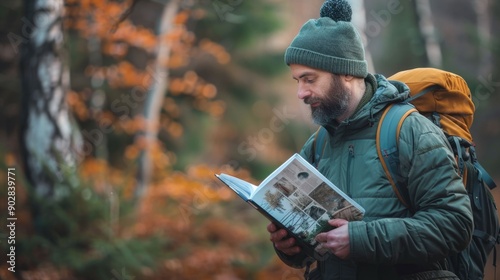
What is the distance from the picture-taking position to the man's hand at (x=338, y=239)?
271cm

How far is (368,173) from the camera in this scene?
9.28ft

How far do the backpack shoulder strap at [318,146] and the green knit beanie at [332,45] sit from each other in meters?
0.32

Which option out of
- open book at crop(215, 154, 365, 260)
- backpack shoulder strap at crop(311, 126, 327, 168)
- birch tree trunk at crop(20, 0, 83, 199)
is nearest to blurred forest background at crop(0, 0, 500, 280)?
birch tree trunk at crop(20, 0, 83, 199)

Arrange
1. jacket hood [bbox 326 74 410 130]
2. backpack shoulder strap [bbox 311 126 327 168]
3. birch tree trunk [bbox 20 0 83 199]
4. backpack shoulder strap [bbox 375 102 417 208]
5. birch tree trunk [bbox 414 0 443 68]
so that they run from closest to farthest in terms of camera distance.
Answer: backpack shoulder strap [bbox 375 102 417 208]
jacket hood [bbox 326 74 410 130]
backpack shoulder strap [bbox 311 126 327 168]
birch tree trunk [bbox 20 0 83 199]
birch tree trunk [bbox 414 0 443 68]

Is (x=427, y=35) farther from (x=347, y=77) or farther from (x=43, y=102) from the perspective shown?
(x=347, y=77)

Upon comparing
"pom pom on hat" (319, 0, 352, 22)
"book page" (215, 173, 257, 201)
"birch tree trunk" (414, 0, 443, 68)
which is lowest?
"birch tree trunk" (414, 0, 443, 68)

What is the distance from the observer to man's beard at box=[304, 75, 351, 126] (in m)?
3.01

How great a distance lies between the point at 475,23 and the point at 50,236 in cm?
810

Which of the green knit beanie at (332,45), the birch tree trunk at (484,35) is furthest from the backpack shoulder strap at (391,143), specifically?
the birch tree trunk at (484,35)

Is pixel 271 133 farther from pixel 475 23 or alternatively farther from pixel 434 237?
pixel 434 237

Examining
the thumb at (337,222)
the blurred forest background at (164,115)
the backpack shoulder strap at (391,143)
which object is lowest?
the blurred forest background at (164,115)

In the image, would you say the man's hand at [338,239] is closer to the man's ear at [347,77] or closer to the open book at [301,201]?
the open book at [301,201]

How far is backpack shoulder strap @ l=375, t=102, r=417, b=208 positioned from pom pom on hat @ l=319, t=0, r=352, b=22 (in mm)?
518

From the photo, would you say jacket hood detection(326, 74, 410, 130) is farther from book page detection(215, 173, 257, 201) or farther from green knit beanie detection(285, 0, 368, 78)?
book page detection(215, 173, 257, 201)
